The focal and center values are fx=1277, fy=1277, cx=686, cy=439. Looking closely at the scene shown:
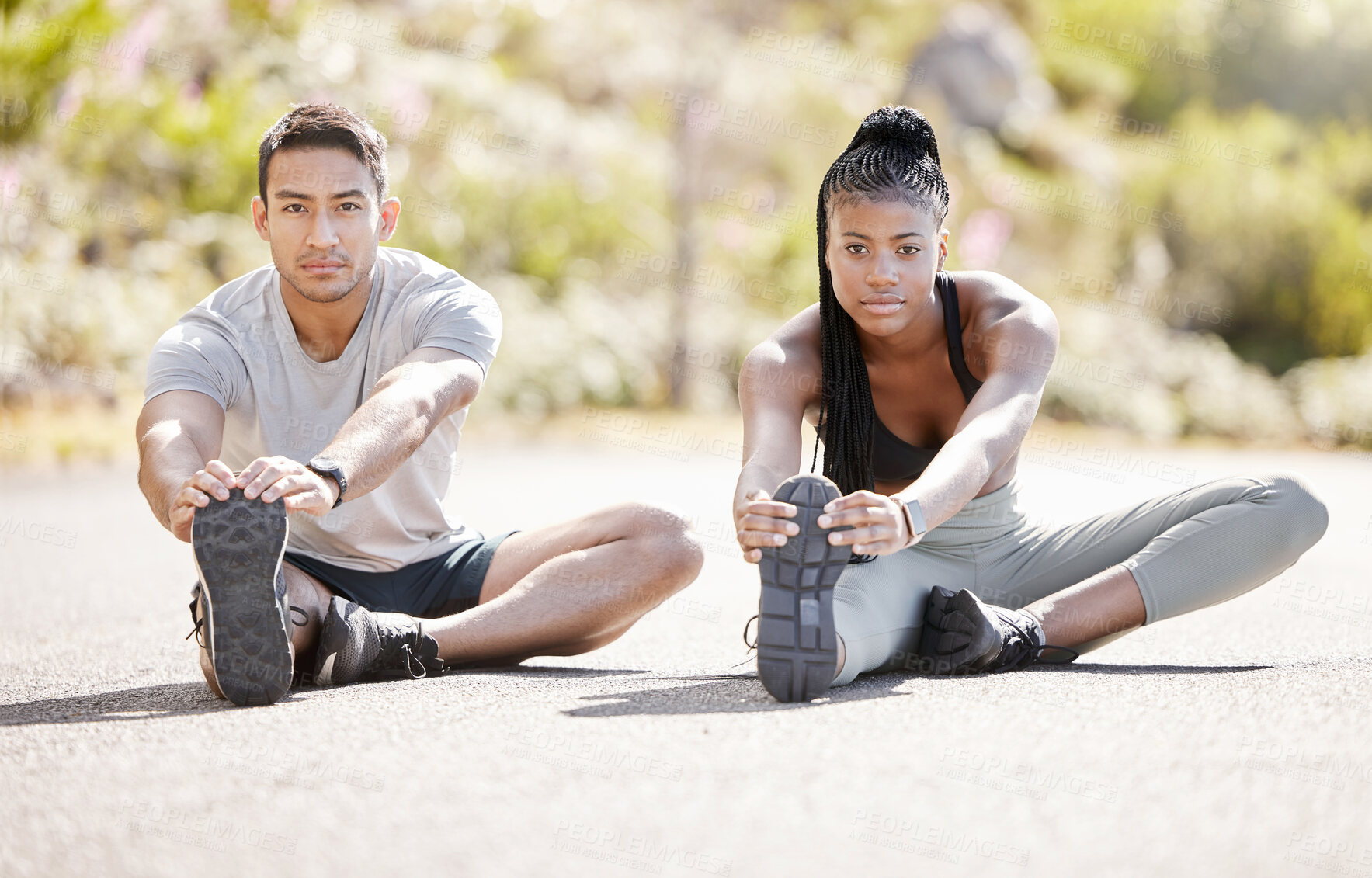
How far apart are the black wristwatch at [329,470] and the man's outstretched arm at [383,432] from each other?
0.04 feet

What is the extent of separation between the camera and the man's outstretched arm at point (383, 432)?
2.74m

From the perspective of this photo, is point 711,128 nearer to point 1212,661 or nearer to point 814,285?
point 814,285

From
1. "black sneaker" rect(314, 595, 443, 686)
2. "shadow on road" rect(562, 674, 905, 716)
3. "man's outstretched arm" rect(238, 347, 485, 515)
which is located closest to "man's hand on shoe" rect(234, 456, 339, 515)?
"man's outstretched arm" rect(238, 347, 485, 515)

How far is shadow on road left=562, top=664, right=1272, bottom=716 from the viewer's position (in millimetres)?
2748

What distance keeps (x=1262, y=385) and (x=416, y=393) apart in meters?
13.0

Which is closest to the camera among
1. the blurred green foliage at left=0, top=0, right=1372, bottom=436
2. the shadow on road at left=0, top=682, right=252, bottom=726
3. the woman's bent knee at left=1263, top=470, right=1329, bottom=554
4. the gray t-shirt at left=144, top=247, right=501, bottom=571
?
the shadow on road at left=0, top=682, right=252, bottom=726

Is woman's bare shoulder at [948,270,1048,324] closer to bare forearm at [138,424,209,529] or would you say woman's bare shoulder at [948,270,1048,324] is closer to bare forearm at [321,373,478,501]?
bare forearm at [321,373,478,501]

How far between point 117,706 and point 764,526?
5.10ft

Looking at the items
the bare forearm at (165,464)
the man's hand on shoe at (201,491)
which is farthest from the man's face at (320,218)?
the man's hand on shoe at (201,491)

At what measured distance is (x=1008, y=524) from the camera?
3.52 meters

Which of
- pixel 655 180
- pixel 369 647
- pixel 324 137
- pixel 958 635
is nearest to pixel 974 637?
pixel 958 635

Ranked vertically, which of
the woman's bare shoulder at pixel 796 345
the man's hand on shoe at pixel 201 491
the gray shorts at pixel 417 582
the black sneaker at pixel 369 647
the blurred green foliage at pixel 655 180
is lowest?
the black sneaker at pixel 369 647

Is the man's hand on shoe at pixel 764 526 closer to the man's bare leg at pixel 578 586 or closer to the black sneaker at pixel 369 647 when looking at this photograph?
the man's bare leg at pixel 578 586

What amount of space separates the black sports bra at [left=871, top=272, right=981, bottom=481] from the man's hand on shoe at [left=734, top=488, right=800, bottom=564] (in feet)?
2.46
